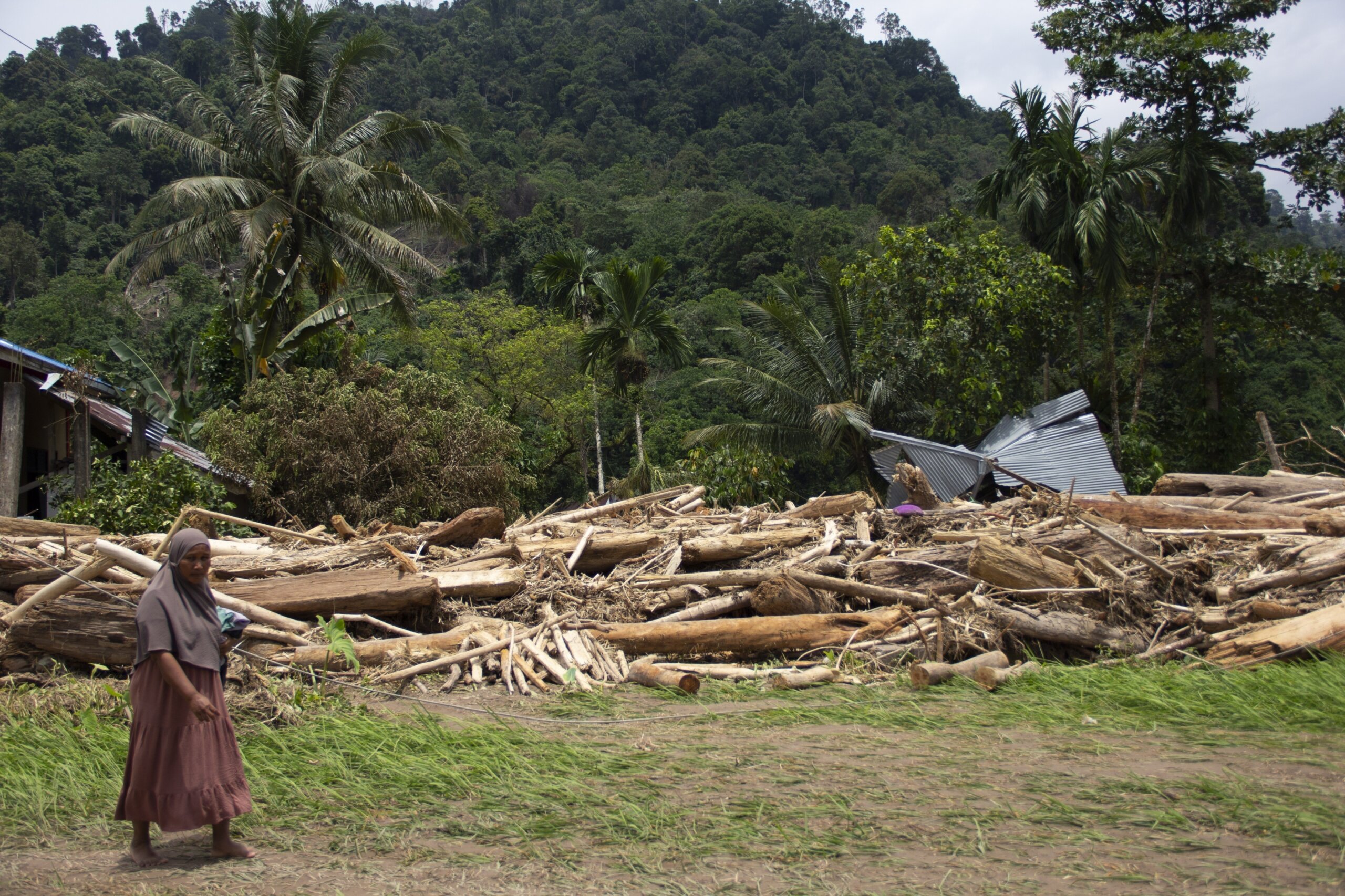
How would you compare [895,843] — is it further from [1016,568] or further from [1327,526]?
[1327,526]

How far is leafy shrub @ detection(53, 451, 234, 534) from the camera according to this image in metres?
12.6

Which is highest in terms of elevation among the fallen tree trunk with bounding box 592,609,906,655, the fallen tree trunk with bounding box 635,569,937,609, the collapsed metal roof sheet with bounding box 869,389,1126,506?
the collapsed metal roof sheet with bounding box 869,389,1126,506

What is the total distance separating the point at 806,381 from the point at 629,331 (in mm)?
6425

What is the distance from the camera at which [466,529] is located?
10.2m

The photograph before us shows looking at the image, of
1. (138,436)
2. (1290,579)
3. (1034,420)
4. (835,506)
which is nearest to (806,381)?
(1034,420)

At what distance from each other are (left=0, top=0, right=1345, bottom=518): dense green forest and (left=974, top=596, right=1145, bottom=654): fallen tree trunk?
1105 cm

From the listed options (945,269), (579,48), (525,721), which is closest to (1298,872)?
(525,721)

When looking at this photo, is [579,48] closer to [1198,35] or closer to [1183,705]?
[1198,35]

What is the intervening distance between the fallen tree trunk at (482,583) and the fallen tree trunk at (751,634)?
116 centimetres

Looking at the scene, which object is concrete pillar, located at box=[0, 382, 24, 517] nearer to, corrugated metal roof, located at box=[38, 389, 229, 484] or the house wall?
the house wall

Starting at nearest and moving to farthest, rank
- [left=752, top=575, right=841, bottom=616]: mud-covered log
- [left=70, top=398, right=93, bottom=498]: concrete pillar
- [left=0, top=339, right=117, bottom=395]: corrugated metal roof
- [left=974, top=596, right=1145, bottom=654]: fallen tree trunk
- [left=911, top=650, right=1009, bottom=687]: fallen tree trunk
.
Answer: [left=911, top=650, right=1009, bottom=687]: fallen tree trunk → [left=974, top=596, right=1145, bottom=654]: fallen tree trunk → [left=752, top=575, right=841, bottom=616]: mud-covered log → [left=0, top=339, right=117, bottom=395]: corrugated metal roof → [left=70, top=398, right=93, bottom=498]: concrete pillar

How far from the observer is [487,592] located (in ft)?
28.2

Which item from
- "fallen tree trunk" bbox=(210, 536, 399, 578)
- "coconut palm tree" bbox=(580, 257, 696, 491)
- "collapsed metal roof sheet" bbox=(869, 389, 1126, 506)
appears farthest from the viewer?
"coconut palm tree" bbox=(580, 257, 696, 491)

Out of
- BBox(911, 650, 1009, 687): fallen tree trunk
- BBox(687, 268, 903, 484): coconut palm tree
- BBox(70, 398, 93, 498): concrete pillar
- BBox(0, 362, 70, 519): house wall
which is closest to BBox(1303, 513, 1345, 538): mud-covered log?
BBox(911, 650, 1009, 687): fallen tree trunk
